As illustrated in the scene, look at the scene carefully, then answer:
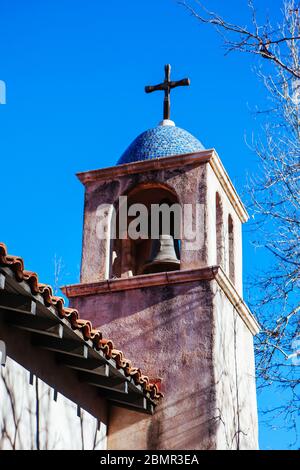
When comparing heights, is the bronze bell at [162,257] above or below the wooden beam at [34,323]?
above

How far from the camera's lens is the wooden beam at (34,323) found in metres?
6.11

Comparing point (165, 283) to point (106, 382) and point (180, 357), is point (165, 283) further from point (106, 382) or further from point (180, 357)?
point (106, 382)

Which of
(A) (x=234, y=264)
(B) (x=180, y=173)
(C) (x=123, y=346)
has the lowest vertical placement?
(C) (x=123, y=346)

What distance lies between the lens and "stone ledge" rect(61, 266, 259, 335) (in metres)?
8.23

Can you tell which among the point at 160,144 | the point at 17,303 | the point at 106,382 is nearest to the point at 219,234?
the point at 160,144

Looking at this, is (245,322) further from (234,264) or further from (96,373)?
(96,373)

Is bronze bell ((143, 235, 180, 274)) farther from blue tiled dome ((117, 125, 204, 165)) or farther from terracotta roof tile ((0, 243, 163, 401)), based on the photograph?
terracotta roof tile ((0, 243, 163, 401))

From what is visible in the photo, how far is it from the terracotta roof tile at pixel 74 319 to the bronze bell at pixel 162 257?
1.41m

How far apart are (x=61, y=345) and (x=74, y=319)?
399 mm

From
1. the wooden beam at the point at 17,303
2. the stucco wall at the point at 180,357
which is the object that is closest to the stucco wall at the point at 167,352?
the stucco wall at the point at 180,357

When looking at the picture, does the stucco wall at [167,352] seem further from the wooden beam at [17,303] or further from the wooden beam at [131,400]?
the wooden beam at [17,303]
